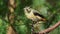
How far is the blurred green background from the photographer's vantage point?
106 inches

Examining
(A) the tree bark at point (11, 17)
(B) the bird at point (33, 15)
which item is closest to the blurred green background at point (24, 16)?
(A) the tree bark at point (11, 17)

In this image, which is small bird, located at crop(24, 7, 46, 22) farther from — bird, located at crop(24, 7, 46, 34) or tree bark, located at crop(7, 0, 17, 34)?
tree bark, located at crop(7, 0, 17, 34)

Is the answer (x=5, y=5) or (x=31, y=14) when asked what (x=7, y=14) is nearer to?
(x=5, y=5)

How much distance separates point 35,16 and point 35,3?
1.77 ft

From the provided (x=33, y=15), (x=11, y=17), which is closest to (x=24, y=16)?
(x=11, y=17)

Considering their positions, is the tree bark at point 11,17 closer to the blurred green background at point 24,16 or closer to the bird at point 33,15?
the blurred green background at point 24,16

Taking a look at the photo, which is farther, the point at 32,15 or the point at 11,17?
the point at 11,17

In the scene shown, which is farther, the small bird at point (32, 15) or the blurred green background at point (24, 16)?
the blurred green background at point (24, 16)

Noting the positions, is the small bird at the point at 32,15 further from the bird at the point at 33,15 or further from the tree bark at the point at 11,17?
the tree bark at the point at 11,17

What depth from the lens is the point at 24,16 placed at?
9.07 ft

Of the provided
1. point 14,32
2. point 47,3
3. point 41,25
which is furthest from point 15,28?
point 47,3

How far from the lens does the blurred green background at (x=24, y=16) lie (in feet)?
8.87

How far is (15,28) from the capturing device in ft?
9.05

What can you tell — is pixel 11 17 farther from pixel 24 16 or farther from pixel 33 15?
pixel 33 15
